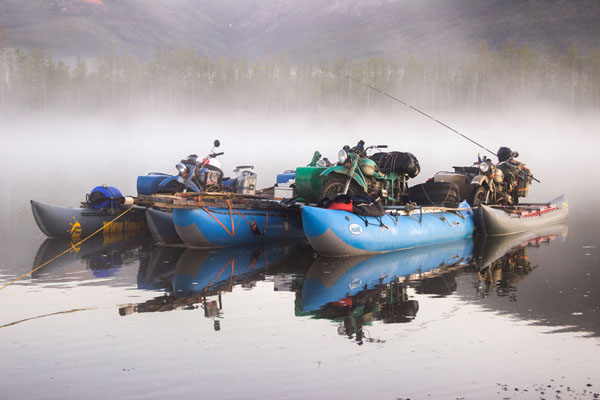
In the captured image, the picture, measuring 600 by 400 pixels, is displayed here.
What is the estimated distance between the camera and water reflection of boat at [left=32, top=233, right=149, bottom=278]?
1628 cm

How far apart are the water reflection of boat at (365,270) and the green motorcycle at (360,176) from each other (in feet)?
5.68

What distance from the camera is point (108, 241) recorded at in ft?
65.4

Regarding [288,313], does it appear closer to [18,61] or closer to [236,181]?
[236,181]

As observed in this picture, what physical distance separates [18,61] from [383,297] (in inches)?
6852

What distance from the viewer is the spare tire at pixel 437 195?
20344 mm

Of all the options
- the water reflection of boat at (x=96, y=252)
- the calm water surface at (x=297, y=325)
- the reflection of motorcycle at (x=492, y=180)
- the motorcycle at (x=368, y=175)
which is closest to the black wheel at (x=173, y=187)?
the water reflection of boat at (x=96, y=252)

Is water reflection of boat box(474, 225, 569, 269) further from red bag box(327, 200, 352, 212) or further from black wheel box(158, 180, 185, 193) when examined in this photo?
black wheel box(158, 180, 185, 193)

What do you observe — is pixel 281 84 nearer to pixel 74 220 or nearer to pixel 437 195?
pixel 437 195

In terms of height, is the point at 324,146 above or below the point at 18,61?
below

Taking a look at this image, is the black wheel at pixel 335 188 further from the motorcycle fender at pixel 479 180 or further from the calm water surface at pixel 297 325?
the motorcycle fender at pixel 479 180

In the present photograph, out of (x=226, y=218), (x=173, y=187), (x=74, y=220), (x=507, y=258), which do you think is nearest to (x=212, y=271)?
(x=226, y=218)

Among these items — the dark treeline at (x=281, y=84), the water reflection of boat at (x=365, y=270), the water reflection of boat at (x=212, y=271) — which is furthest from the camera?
the dark treeline at (x=281, y=84)

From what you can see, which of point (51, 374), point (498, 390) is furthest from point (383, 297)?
point (51, 374)

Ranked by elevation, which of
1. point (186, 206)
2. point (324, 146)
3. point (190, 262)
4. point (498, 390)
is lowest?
point (498, 390)
